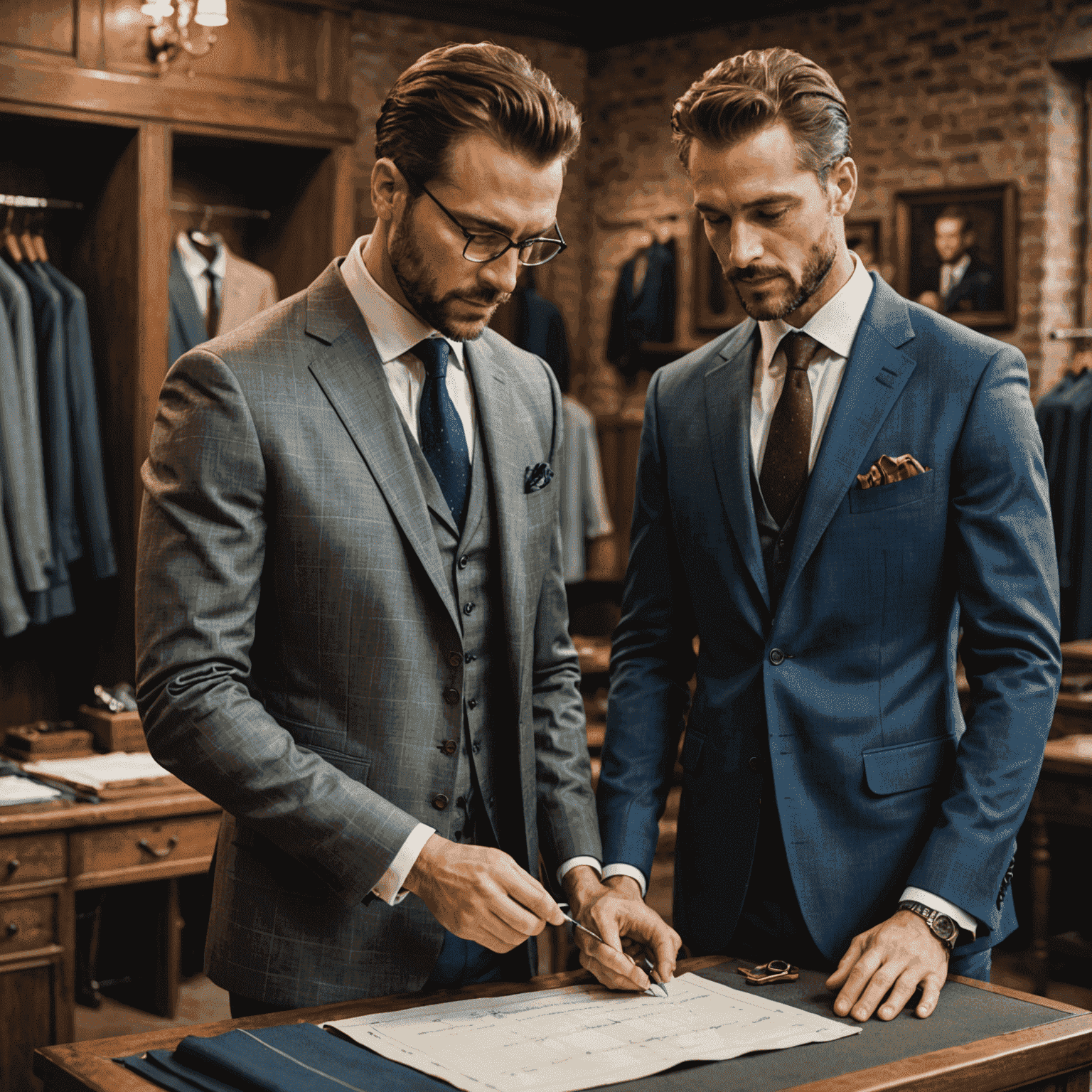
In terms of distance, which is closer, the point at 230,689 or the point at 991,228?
the point at 230,689

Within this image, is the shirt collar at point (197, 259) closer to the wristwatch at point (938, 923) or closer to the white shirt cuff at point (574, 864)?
the white shirt cuff at point (574, 864)

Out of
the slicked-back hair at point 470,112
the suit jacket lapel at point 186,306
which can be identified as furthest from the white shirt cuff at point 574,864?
the suit jacket lapel at point 186,306

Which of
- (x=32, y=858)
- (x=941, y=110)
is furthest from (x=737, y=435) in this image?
(x=941, y=110)

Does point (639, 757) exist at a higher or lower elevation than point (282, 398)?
lower

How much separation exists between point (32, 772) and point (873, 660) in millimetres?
2806

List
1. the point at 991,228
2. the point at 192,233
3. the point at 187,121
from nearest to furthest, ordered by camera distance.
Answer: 1. the point at 187,121
2. the point at 192,233
3. the point at 991,228

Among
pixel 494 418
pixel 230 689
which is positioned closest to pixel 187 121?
pixel 494 418

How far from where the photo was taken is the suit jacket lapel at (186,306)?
4.64 m

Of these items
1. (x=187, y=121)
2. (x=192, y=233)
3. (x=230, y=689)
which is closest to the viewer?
(x=230, y=689)

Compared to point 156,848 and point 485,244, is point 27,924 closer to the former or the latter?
point 156,848

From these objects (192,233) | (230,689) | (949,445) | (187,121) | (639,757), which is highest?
(187,121)

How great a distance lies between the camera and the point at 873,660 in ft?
5.97

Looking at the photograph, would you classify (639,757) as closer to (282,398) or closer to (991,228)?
(282,398)

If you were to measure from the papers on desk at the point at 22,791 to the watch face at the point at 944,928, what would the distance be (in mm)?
2585
